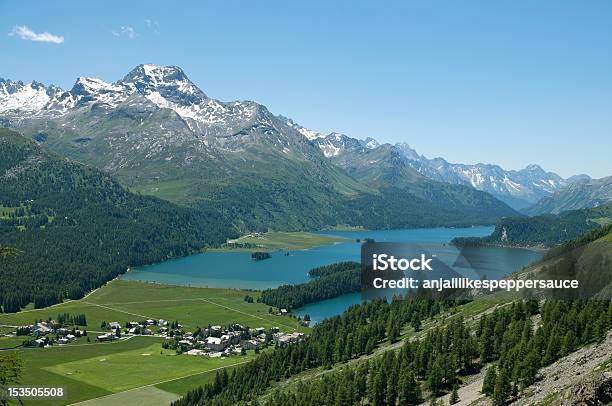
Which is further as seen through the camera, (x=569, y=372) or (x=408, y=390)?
(x=408, y=390)

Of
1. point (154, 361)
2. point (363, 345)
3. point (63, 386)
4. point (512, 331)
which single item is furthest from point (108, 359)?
point (512, 331)

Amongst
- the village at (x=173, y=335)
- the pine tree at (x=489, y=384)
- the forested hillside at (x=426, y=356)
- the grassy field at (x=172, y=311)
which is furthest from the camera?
the grassy field at (x=172, y=311)

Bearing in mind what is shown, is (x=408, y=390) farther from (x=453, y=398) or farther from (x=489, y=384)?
(x=489, y=384)

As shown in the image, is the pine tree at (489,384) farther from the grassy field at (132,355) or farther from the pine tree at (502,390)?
the grassy field at (132,355)

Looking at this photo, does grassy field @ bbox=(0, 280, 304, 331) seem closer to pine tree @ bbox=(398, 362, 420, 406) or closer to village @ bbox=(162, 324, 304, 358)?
village @ bbox=(162, 324, 304, 358)

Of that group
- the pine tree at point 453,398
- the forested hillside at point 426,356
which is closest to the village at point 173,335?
the forested hillside at point 426,356

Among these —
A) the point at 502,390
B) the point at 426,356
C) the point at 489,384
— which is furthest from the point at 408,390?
the point at 502,390

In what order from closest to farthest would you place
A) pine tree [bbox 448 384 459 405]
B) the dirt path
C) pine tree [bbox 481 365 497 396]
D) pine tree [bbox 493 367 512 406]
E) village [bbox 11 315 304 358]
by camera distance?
the dirt path, pine tree [bbox 493 367 512 406], pine tree [bbox 481 365 497 396], pine tree [bbox 448 384 459 405], village [bbox 11 315 304 358]

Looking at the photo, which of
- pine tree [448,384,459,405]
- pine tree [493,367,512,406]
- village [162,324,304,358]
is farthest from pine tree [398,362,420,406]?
village [162,324,304,358]
